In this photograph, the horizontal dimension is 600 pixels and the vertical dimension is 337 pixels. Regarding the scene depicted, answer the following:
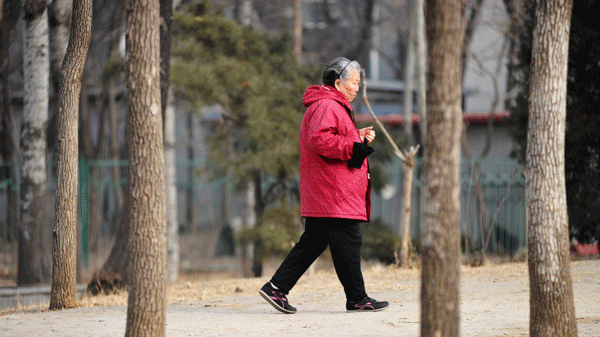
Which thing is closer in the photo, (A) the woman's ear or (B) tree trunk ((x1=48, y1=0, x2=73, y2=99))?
(A) the woman's ear

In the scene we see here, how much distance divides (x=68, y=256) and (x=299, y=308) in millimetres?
1752

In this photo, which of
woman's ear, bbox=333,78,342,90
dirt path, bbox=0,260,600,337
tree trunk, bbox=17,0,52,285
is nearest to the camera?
dirt path, bbox=0,260,600,337

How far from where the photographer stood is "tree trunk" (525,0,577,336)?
11.0 ft

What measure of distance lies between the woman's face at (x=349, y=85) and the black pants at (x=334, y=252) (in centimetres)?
86

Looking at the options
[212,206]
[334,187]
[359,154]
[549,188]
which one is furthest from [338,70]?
[212,206]

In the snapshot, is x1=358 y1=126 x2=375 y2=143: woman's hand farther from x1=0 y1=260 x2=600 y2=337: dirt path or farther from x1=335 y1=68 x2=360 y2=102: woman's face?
x1=0 y1=260 x2=600 y2=337: dirt path

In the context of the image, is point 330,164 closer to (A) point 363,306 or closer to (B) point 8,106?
(A) point 363,306

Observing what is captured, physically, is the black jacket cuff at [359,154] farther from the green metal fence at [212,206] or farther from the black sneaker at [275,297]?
the green metal fence at [212,206]

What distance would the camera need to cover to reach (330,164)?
459 cm

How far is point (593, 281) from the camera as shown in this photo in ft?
19.7

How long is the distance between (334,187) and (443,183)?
5.98 ft

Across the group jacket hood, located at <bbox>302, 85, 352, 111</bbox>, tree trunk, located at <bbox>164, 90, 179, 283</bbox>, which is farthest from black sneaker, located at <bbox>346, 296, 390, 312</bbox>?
tree trunk, located at <bbox>164, 90, 179, 283</bbox>

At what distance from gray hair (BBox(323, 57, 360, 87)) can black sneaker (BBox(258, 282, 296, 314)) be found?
57.1 inches

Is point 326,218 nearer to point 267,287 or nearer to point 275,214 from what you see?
point 267,287
